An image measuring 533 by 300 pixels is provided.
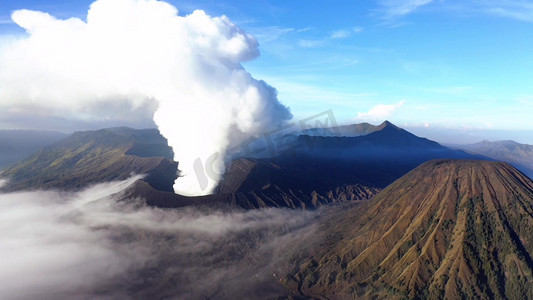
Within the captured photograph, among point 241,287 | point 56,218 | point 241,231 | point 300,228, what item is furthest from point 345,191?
point 56,218

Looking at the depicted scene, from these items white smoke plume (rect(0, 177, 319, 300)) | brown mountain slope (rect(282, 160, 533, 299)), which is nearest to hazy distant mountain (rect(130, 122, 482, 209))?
white smoke plume (rect(0, 177, 319, 300))

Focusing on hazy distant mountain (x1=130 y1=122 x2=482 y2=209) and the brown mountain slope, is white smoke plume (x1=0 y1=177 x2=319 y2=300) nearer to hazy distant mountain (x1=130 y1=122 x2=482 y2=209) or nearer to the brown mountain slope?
hazy distant mountain (x1=130 y1=122 x2=482 y2=209)

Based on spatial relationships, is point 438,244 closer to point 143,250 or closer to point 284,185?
point 284,185

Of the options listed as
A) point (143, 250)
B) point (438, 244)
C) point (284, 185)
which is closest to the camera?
point (438, 244)

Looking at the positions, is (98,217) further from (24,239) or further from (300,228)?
(300,228)

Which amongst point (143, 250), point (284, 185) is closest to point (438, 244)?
point (284, 185)

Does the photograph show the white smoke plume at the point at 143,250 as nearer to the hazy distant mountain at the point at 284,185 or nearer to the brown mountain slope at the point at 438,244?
the hazy distant mountain at the point at 284,185
